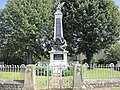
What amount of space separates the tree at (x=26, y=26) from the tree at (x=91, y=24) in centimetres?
304

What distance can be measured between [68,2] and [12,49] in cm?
1042

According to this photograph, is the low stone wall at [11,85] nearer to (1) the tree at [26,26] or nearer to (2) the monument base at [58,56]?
(2) the monument base at [58,56]

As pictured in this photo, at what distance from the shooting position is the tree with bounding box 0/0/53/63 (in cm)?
3356

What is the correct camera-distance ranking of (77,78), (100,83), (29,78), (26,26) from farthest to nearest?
(26,26) < (100,83) < (77,78) < (29,78)

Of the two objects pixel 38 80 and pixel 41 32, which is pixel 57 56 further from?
pixel 41 32

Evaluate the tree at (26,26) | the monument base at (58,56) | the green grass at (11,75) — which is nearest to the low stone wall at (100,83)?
the green grass at (11,75)

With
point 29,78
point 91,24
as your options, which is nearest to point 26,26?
point 91,24

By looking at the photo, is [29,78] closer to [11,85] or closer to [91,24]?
[11,85]

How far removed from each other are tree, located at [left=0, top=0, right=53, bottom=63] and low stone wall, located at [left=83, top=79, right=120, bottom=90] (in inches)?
763

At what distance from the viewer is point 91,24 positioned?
32500mm

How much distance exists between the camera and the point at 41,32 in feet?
112

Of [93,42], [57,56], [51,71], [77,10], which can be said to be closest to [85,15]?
[77,10]

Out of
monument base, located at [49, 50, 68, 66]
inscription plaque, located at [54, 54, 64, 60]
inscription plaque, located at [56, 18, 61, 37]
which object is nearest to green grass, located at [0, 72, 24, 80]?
monument base, located at [49, 50, 68, 66]

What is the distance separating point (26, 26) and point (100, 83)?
66.2 feet
